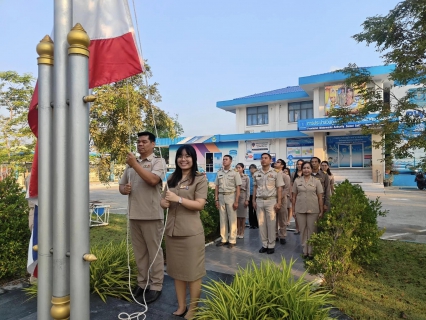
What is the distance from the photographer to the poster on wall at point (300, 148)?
81.4ft

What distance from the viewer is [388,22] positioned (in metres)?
4.05

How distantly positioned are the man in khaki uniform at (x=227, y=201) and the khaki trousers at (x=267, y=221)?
21.7 inches

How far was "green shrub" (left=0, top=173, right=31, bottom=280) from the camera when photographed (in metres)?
3.78

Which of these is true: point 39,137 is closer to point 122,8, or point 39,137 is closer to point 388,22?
point 122,8

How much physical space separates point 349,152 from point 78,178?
24.6 meters

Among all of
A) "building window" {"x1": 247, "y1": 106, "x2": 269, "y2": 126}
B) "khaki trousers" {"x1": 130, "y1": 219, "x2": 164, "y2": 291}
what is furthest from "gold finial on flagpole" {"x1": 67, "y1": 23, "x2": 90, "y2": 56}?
"building window" {"x1": 247, "y1": 106, "x2": 269, "y2": 126}

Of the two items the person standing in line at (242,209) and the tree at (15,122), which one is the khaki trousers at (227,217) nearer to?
the person standing in line at (242,209)

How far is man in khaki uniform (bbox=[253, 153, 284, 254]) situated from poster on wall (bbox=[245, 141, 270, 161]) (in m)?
21.6

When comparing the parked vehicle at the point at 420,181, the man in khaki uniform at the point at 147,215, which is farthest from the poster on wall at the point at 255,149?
the man in khaki uniform at the point at 147,215

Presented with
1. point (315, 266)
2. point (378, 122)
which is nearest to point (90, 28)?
point (315, 266)

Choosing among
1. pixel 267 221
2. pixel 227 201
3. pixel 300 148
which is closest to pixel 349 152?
pixel 300 148

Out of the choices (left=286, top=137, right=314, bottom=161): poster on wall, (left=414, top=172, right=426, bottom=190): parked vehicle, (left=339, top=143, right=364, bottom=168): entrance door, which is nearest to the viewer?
(left=414, top=172, right=426, bottom=190): parked vehicle

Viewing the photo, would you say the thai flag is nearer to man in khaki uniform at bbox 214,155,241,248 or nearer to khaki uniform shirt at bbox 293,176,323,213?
khaki uniform shirt at bbox 293,176,323,213

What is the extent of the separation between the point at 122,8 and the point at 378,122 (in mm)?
3839
